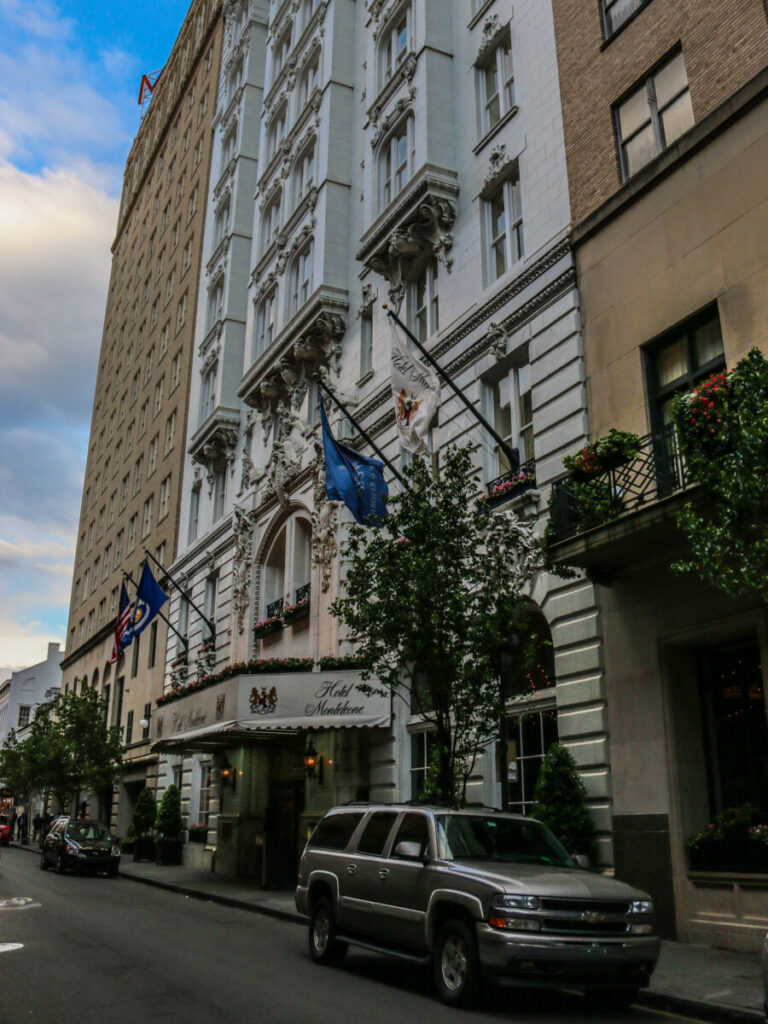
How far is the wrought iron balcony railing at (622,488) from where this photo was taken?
13.1 metres

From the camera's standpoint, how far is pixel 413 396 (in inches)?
742

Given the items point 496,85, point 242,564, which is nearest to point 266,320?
point 242,564

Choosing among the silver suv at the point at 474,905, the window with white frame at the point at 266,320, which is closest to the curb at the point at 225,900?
the silver suv at the point at 474,905

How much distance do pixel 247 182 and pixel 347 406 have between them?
65.2 ft

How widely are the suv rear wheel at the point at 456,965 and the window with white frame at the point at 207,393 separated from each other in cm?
3186

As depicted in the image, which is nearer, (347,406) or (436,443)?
(436,443)

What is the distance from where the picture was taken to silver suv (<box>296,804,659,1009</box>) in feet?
28.0

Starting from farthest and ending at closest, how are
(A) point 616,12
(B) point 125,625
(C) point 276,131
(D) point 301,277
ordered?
(C) point 276,131
(B) point 125,625
(D) point 301,277
(A) point 616,12

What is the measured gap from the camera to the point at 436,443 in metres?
21.5

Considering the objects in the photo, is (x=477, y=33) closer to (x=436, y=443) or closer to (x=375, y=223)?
(x=375, y=223)

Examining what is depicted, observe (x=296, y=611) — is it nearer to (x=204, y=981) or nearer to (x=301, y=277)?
(x=301, y=277)

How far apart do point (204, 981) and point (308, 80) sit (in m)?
32.2

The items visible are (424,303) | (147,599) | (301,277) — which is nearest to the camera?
(424,303)

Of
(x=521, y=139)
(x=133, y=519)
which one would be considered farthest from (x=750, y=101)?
(x=133, y=519)
